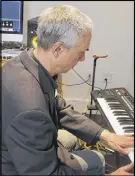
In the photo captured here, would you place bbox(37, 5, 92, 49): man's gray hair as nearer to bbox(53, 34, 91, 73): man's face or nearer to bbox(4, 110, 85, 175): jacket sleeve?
bbox(53, 34, 91, 73): man's face

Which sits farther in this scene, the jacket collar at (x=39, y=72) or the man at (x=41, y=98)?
the jacket collar at (x=39, y=72)

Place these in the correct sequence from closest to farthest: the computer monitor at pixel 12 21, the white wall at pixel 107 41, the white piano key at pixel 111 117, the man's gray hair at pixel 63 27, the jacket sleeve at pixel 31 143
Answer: the jacket sleeve at pixel 31 143, the man's gray hair at pixel 63 27, the white piano key at pixel 111 117, the computer monitor at pixel 12 21, the white wall at pixel 107 41

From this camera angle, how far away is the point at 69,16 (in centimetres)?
106

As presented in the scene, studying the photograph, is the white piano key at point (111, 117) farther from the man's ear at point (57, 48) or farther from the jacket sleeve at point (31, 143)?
the man's ear at point (57, 48)

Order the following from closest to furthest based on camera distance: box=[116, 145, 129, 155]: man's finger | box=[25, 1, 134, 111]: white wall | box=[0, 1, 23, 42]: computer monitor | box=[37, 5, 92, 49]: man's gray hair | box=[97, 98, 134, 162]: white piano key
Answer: box=[37, 5, 92, 49]: man's gray hair, box=[116, 145, 129, 155]: man's finger, box=[97, 98, 134, 162]: white piano key, box=[0, 1, 23, 42]: computer monitor, box=[25, 1, 134, 111]: white wall

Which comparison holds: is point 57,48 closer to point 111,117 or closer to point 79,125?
point 79,125

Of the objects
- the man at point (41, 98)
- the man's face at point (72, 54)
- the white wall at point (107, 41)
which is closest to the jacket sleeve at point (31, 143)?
the man at point (41, 98)

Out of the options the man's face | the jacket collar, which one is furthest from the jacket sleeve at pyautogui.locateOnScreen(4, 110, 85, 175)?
the man's face

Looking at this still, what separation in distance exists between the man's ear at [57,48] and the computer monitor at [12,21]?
1.35 meters

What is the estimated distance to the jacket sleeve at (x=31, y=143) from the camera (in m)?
0.93

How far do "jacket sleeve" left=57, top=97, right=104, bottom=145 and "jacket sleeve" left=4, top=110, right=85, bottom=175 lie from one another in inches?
17.1

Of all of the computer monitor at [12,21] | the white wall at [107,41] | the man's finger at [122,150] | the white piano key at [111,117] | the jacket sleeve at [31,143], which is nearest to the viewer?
the jacket sleeve at [31,143]

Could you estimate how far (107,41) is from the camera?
2756 millimetres

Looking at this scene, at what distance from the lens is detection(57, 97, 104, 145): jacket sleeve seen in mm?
1407
